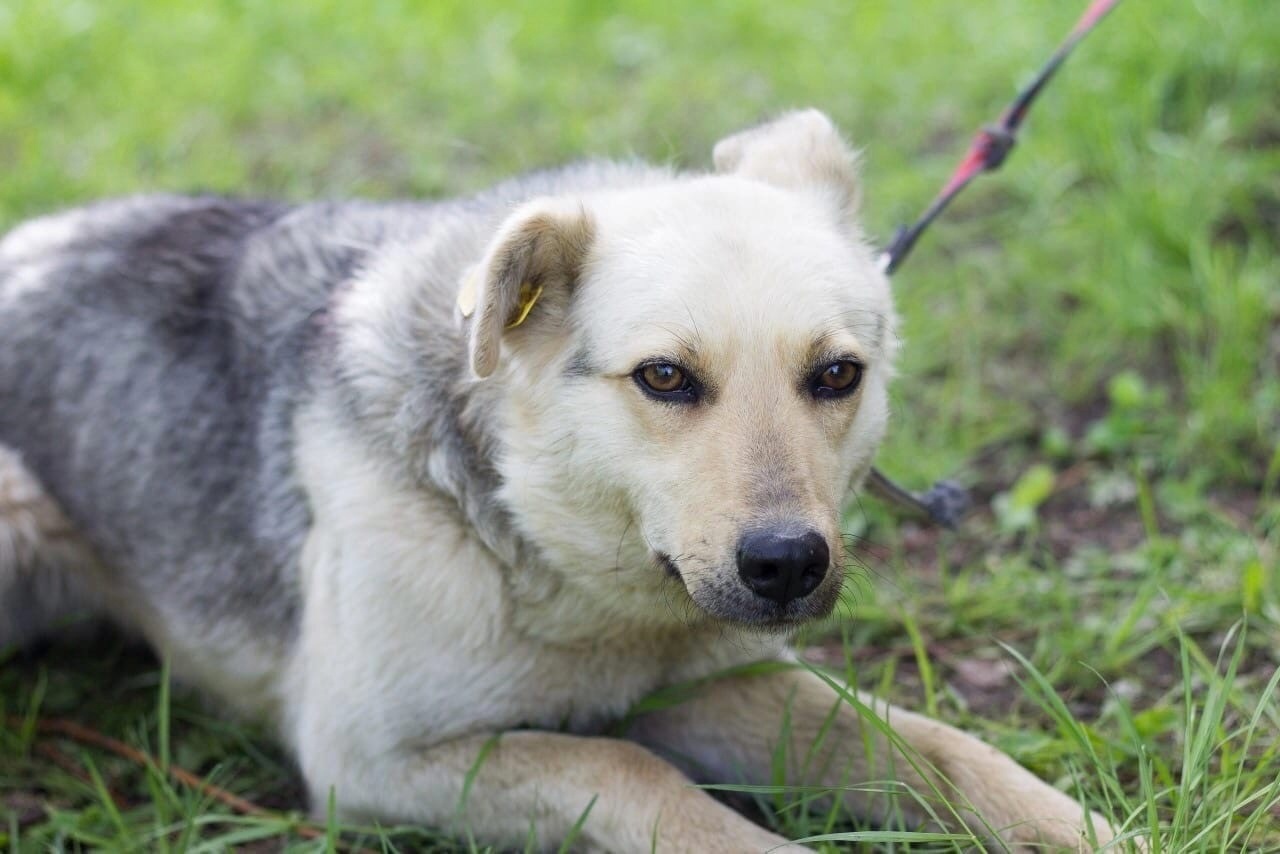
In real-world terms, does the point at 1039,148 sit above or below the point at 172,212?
below

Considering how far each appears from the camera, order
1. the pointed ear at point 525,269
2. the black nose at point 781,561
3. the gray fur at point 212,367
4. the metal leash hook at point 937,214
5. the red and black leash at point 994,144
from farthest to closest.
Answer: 1. the red and black leash at point 994,144
2. the metal leash hook at point 937,214
3. the gray fur at point 212,367
4. the pointed ear at point 525,269
5. the black nose at point 781,561

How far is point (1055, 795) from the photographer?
2920 millimetres

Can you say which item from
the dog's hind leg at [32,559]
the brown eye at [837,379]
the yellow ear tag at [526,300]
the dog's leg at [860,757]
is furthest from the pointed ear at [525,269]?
the dog's hind leg at [32,559]

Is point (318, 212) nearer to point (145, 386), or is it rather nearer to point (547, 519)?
point (145, 386)

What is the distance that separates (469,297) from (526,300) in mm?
176

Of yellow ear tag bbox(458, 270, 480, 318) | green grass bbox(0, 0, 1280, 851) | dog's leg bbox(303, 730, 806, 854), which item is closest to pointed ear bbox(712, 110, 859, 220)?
green grass bbox(0, 0, 1280, 851)

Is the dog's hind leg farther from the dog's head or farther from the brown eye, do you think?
the brown eye

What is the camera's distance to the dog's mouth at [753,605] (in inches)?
102

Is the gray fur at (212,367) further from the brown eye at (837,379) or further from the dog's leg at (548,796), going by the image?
the brown eye at (837,379)

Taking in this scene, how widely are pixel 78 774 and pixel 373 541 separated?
1.20 m

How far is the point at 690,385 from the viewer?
8.91ft

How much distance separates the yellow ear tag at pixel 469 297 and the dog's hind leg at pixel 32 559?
177 centimetres

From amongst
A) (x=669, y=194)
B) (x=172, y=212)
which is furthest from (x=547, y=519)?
(x=172, y=212)

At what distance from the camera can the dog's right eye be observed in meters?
2.72
